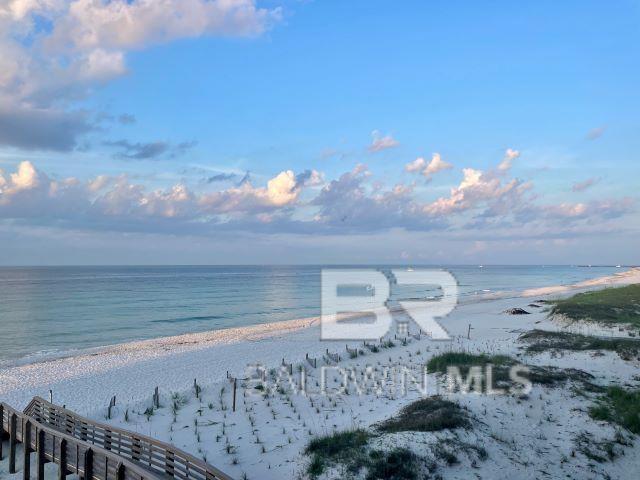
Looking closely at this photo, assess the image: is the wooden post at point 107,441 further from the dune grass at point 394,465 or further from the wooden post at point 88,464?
the dune grass at point 394,465

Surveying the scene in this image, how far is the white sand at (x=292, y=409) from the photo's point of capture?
36.5 ft

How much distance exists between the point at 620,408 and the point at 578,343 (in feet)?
29.2

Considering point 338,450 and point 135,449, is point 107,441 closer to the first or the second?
point 135,449

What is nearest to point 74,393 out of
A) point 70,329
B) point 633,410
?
point 633,410

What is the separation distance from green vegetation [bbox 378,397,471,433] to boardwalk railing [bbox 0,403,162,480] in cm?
632

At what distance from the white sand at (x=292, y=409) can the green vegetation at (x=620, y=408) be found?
15.4 inches

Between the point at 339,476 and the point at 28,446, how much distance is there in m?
7.78

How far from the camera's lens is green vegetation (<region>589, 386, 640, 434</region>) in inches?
498

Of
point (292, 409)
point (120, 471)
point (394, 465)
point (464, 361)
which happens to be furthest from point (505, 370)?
point (120, 471)

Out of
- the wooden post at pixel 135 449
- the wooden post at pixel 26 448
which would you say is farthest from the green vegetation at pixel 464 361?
the wooden post at pixel 26 448

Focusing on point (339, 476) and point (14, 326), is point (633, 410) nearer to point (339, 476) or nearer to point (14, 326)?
point (339, 476)

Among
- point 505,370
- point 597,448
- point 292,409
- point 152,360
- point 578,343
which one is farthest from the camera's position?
point 152,360

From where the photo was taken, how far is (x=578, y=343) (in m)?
21.8

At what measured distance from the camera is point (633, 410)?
13266 mm
